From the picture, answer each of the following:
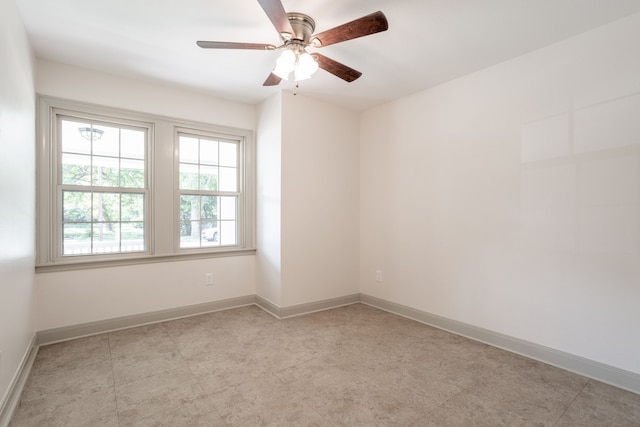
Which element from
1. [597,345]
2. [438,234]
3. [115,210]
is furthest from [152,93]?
[597,345]

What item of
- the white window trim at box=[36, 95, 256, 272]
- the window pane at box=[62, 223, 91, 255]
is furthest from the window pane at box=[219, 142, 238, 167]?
the window pane at box=[62, 223, 91, 255]

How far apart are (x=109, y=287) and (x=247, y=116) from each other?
2.50 m

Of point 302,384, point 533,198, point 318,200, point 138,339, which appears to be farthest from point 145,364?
point 533,198

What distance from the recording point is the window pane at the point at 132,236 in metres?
3.27

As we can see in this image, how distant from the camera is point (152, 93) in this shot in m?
3.32

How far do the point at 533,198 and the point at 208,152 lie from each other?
3.46 m

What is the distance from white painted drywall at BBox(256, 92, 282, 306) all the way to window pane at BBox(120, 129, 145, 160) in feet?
4.29

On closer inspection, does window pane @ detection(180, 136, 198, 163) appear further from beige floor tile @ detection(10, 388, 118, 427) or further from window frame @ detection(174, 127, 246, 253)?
beige floor tile @ detection(10, 388, 118, 427)

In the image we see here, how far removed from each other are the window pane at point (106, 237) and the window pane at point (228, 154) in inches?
54.8

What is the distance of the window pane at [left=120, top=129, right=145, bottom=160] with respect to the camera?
3258 mm

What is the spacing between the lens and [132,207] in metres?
3.32

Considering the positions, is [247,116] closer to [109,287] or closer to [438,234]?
[109,287]

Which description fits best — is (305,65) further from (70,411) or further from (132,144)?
(70,411)

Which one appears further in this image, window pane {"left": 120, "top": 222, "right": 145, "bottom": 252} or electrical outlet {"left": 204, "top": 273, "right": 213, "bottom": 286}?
electrical outlet {"left": 204, "top": 273, "right": 213, "bottom": 286}
